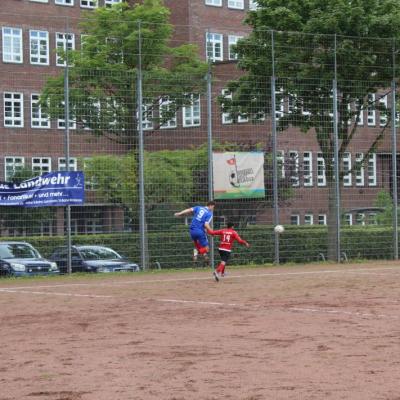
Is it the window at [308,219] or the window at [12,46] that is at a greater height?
the window at [12,46]

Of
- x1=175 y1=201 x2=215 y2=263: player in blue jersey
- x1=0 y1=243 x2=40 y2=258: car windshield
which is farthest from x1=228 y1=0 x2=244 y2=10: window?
x1=175 y1=201 x2=215 y2=263: player in blue jersey

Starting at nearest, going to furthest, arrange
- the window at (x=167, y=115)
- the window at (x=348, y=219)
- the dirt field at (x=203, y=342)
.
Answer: the dirt field at (x=203, y=342) → the window at (x=167, y=115) → the window at (x=348, y=219)

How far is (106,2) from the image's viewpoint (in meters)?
65.4

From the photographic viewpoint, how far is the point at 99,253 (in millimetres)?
29125

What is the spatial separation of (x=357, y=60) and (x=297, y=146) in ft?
22.0

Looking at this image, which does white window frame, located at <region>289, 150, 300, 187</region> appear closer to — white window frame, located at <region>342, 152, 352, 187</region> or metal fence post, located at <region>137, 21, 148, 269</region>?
white window frame, located at <region>342, 152, 352, 187</region>

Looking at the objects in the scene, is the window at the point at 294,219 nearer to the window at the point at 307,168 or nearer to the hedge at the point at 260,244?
the hedge at the point at 260,244

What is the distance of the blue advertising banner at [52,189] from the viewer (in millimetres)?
26938

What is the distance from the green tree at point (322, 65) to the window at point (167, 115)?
1.84m

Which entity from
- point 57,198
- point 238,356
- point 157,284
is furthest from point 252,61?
point 238,356

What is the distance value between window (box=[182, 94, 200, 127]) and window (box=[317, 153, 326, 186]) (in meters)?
4.22

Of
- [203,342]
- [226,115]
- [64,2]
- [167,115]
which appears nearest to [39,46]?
[64,2]

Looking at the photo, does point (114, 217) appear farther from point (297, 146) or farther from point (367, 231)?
point (297, 146)

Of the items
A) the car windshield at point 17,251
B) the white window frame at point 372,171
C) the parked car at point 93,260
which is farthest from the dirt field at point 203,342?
the white window frame at point 372,171
